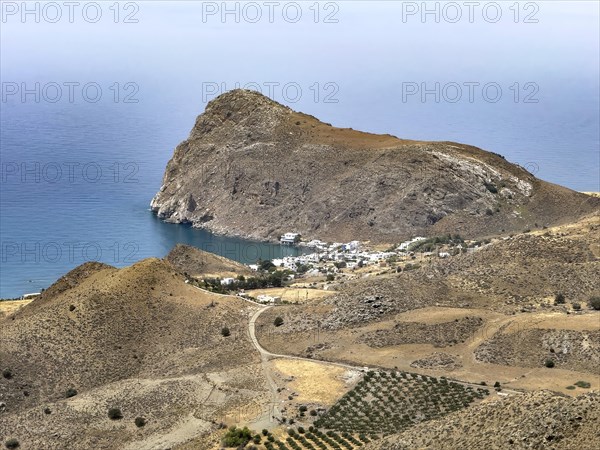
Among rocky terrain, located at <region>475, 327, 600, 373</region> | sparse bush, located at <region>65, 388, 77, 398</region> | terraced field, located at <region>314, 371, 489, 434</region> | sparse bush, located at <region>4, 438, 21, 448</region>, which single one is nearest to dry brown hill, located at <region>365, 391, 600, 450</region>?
terraced field, located at <region>314, 371, 489, 434</region>

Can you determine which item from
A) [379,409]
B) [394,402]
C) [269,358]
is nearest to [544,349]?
[394,402]

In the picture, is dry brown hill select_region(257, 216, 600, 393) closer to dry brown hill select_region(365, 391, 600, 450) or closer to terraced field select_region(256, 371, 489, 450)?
terraced field select_region(256, 371, 489, 450)

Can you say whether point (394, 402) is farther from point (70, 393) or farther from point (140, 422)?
point (70, 393)

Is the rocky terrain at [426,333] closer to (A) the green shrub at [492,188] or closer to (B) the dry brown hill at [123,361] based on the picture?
(B) the dry brown hill at [123,361]

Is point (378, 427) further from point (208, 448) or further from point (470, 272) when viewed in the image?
point (470, 272)

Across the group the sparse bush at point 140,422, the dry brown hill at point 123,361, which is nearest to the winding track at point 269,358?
the dry brown hill at point 123,361
